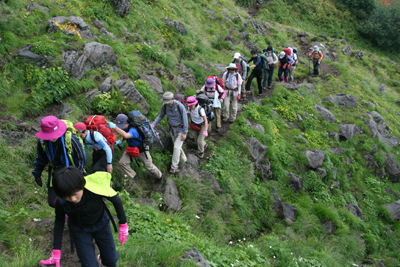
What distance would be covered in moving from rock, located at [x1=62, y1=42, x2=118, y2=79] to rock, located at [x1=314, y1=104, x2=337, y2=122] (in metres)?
10.9

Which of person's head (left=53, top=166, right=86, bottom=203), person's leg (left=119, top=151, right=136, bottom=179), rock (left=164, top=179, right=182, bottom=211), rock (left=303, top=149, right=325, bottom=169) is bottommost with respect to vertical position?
rock (left=164, top=179, right=182, bottom=211)

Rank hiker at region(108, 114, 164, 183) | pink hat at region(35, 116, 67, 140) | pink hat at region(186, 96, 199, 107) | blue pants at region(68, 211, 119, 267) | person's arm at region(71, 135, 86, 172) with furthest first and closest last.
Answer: pink hat at region(186, 96, 199, 107)
hiker at region(108, 114, 164, 183)
person's arm at region(71, 135, 86, 172)
pink hat at region(35, 116, 67, 140)
blue pants at region(68, 211, 119, 267)

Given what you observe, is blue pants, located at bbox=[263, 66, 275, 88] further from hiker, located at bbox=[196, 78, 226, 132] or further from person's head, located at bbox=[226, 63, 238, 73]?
hiker, located at bbox=[196, 78, 226, 132]

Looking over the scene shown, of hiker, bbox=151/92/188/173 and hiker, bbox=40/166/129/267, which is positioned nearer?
hiker, bbox=40/166/129/267

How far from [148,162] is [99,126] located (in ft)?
5.52

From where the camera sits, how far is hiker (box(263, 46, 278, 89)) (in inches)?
491

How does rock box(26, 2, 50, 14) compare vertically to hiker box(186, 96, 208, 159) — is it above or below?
above

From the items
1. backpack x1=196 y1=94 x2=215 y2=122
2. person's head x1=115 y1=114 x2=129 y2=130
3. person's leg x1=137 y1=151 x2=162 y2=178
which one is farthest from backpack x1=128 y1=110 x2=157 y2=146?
backpack x1=196 y1=94 x2=215 y2=122

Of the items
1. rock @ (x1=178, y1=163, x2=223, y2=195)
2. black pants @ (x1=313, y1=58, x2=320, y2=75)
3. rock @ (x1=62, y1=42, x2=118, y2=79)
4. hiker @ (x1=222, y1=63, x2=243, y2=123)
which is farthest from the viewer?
black pants @ (x1=313, y1=58, x2=320, y2=75)

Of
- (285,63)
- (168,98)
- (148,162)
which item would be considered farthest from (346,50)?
(148,162)

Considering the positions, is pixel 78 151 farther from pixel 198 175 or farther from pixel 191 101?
pixel 198 175

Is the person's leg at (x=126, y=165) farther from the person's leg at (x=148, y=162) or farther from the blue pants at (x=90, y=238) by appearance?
the blue pants at (x=90, y=238)

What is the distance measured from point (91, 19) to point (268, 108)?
871 centimetres

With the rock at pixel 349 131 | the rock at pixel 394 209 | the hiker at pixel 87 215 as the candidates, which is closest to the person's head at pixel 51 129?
the hiker at pixel 87 215
